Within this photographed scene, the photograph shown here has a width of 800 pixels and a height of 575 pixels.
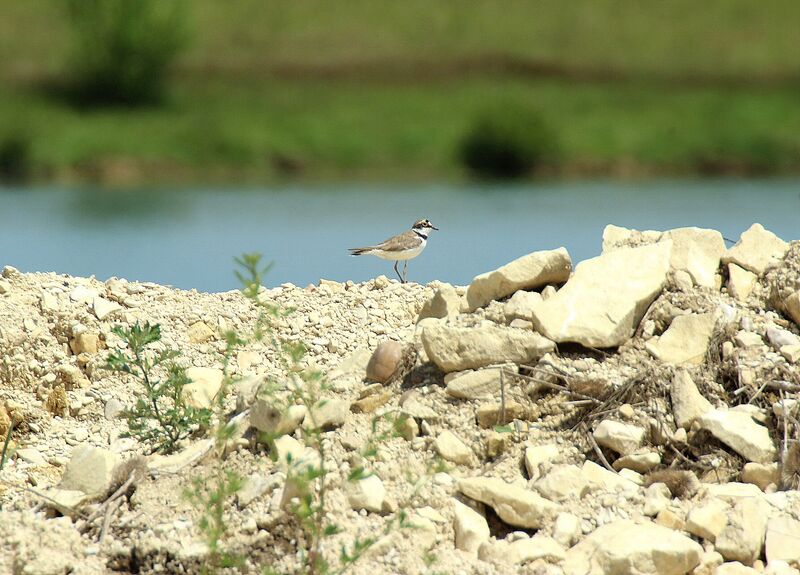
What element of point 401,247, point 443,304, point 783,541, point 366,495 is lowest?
point 783,541

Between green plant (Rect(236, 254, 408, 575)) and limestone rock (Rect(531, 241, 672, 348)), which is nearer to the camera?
green plant (Rect(236, 254, 408, 575))

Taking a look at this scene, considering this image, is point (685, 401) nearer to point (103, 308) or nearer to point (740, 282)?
point (740, 282)

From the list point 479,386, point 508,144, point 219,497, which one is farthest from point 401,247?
point 508,144

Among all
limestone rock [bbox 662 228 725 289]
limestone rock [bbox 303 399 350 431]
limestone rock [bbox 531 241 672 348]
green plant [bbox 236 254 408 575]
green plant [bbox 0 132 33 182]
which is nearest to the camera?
green plant [bbox 236 254 408 575]

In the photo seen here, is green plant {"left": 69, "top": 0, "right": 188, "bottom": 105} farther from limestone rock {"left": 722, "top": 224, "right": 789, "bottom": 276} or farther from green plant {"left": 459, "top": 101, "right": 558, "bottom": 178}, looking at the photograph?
limestone rock {"left": 722, "top": 224, "right": 789, "bottom": 276}

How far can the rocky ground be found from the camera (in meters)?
5.81

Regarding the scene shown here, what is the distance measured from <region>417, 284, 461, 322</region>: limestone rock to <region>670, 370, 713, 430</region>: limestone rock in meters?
1.67

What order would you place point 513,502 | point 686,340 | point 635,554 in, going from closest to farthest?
point 635,554, point 513,502, point 686,340

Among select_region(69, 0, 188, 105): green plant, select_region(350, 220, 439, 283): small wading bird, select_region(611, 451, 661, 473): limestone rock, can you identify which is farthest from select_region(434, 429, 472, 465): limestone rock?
select_region(69, 0, 188, 105): green plant

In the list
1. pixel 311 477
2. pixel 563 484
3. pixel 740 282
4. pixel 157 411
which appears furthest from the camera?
pixel 740 282

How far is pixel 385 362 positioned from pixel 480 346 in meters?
0.66

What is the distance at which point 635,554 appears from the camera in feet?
18.0

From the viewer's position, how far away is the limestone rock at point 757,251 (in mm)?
7891

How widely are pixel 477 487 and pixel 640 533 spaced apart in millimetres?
894
